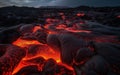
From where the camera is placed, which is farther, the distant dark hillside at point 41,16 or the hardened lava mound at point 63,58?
the distant dark hillside at point 41,16

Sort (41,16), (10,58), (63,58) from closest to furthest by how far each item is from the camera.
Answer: (10,58)
(63,58)
(41,16)

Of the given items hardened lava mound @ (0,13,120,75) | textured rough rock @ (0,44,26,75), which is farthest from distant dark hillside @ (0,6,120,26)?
textured rough rock @ (0,44,26,75)

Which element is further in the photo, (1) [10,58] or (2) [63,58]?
(2) [63,58]

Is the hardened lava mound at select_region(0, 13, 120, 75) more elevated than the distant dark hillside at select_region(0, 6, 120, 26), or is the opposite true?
the hardened lava mound at select_region(0, 13, 120, 75)

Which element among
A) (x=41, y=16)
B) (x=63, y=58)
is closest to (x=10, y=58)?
(x=63, y=58)

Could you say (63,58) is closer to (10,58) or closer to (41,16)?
(10,58)

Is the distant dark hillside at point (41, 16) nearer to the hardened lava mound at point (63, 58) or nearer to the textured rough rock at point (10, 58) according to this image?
the hardened lava mound at point (63, 58)

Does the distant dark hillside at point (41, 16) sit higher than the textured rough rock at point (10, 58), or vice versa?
the textured rough rock at point (10, 58)

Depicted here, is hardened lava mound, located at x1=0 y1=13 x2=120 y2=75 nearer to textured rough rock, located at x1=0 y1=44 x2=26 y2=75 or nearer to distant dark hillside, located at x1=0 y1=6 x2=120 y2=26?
textured rough rock, located at x1=0 y1=44 x2=26 y2=75

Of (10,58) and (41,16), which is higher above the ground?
(10,58)

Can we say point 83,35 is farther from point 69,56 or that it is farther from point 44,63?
point 44,63

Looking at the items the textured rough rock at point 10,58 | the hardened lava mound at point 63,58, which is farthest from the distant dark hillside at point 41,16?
the textured rough rock at point 10,58
